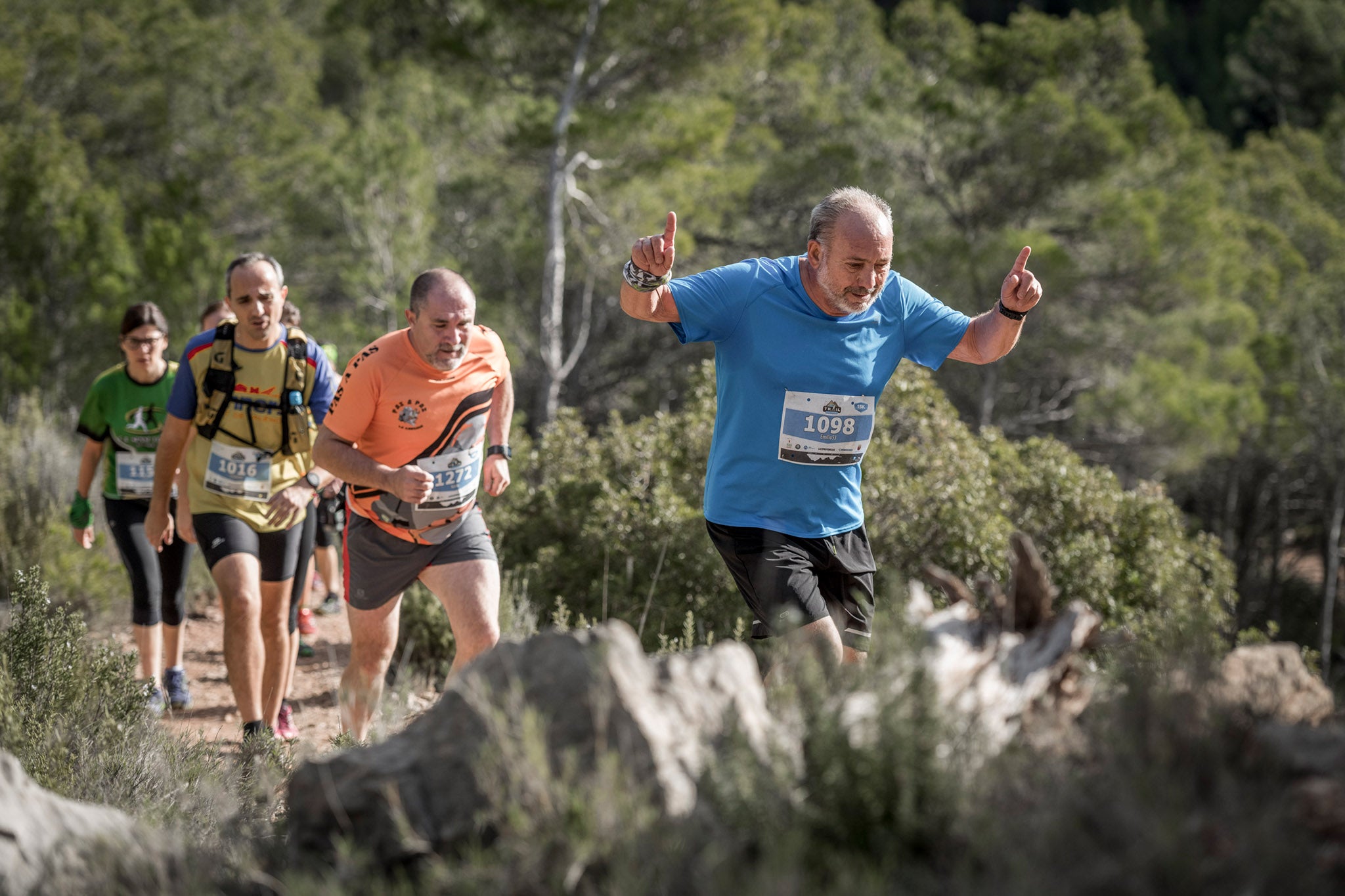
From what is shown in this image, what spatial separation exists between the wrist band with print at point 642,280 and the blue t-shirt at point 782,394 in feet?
0.25

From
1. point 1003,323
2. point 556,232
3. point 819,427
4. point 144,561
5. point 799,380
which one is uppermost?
point 556,232

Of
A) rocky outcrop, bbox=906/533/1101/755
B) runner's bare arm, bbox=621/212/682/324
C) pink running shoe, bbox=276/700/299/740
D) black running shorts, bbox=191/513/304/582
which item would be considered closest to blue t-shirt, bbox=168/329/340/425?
→ black running shorts, bbox=191/513/304/582

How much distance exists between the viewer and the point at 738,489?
3.40 metres

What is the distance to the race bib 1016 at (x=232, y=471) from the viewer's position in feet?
13.6

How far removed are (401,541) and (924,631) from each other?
2.07 meters

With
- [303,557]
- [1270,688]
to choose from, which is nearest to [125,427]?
[303,557]

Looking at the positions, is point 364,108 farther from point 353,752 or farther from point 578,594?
point 353,752

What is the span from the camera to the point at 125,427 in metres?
4.98

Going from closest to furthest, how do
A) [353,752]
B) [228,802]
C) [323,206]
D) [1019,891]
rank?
[1019,891]
[353,752]
[228,802]
[323,206]

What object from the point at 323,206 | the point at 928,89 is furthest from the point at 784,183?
the point at 323,206

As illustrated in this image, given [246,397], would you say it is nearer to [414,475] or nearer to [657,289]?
[414,475]

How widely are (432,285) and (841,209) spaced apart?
49.9 inches

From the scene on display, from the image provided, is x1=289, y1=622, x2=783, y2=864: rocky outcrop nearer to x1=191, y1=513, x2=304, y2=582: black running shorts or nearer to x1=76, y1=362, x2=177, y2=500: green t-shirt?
x1=191, y1=513, x2=304, y2=582: black running shorts

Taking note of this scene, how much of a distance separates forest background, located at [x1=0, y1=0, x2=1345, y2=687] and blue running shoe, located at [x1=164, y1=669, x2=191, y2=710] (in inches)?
204
